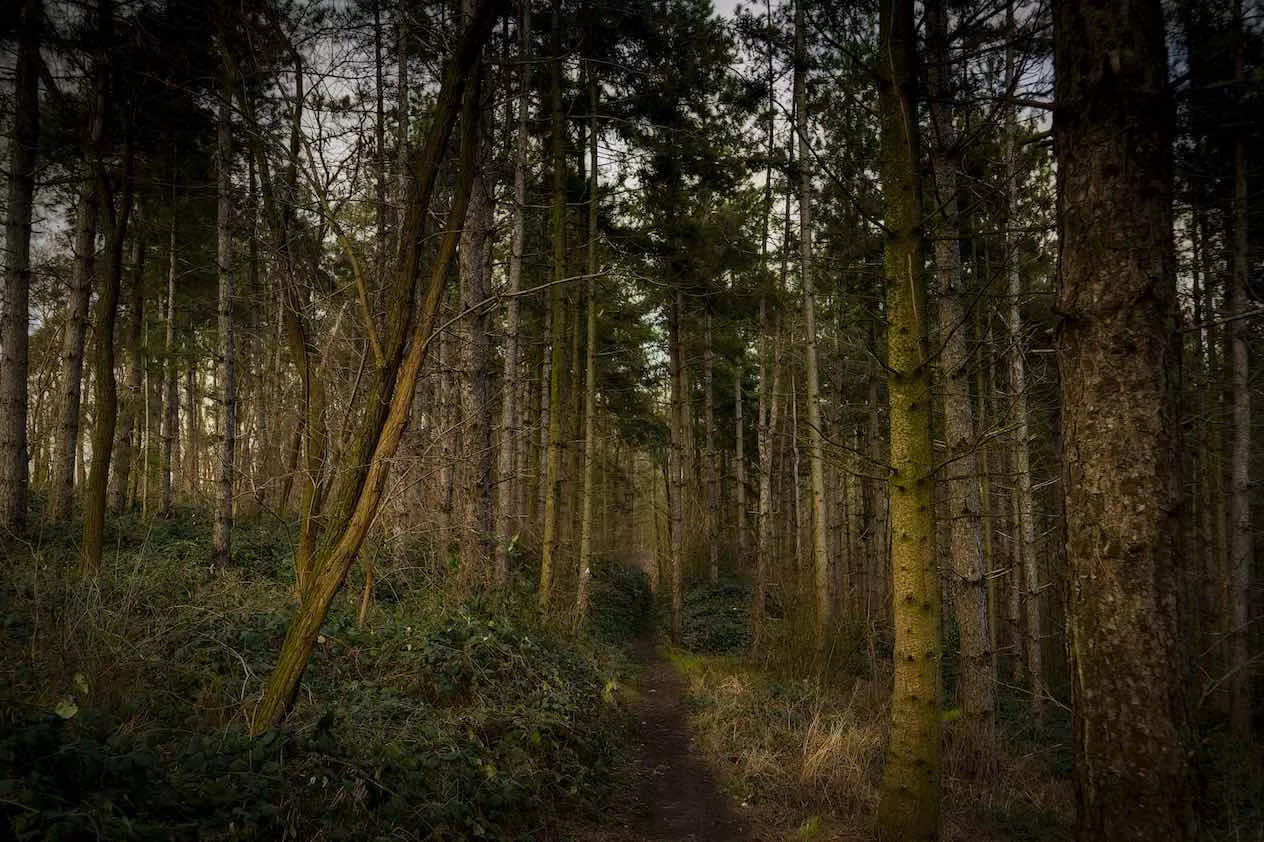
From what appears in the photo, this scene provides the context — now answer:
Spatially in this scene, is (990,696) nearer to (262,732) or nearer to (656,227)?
(262,732)

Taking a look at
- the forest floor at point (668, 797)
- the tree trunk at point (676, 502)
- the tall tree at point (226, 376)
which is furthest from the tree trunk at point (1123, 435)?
the tree trunk at point (676, 502)

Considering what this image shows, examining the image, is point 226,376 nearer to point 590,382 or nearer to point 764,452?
point 590,382

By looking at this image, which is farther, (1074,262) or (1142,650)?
(1074,262)

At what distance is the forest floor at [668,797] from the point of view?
15.5 feet

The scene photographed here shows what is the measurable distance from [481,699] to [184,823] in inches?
117

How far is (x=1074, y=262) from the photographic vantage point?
2602 millimetres

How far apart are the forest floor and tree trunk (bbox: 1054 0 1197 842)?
3168 mm

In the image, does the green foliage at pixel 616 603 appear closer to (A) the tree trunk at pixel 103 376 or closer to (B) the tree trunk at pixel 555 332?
(B) the tree trunk at pixel 555 332

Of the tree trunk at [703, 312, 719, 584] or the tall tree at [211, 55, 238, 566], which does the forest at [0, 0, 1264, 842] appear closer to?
the tall tree at [211, 55, 238, 566]

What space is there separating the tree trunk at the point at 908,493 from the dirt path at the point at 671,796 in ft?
5.37

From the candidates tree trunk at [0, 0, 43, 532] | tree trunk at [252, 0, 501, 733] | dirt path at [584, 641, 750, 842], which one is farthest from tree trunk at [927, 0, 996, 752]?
tree trunk at [0, 0, 43, 532]

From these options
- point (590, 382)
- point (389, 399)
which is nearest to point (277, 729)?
point (389, 399)

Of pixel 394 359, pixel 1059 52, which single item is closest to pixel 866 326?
pixel 1059 52

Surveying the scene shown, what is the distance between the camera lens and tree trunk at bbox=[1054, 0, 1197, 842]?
92.4 inches
